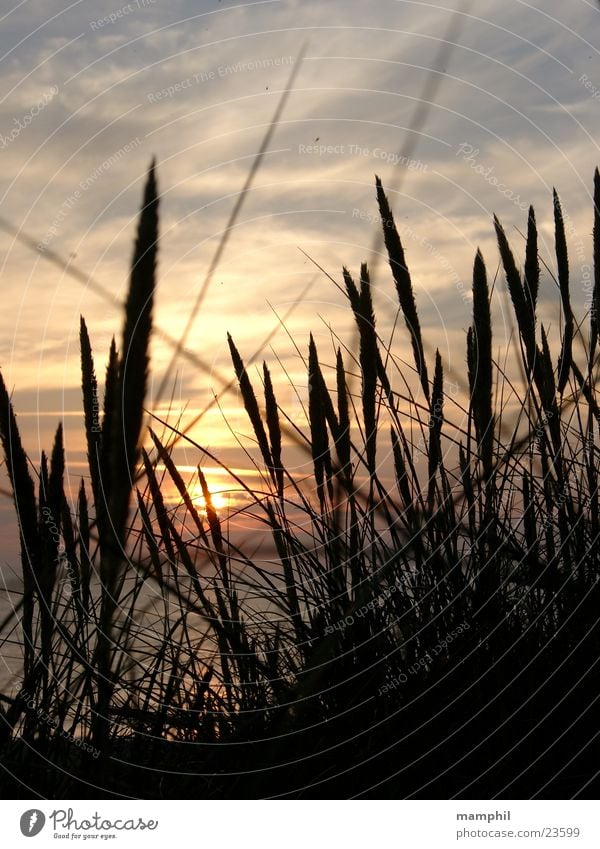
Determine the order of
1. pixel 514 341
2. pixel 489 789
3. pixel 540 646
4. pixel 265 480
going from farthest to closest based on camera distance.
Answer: pixel 514 341 → pixel 265 480 → pixel 540 646 → pixel 489 789

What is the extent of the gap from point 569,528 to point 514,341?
1.48 feet

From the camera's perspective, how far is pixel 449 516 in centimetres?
182

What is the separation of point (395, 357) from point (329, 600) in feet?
2.08

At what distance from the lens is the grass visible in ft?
4.81

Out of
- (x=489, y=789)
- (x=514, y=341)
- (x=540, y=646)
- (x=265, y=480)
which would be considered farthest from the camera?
(x=514, y=341)

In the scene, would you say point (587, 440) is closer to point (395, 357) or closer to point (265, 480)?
point (395, 357)

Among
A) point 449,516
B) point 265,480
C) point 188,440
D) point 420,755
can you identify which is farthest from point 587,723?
point 188,440

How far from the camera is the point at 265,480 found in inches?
71.7

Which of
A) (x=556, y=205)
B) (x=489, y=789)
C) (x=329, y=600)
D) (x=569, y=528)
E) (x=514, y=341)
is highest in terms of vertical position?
(x=556, y=205)

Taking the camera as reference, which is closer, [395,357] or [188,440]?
[188,440]

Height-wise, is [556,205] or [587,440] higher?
[556,205]

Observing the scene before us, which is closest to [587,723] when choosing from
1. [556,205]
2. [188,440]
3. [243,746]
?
[243,746]

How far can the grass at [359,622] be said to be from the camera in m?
1.46

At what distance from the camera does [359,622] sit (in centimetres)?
171
